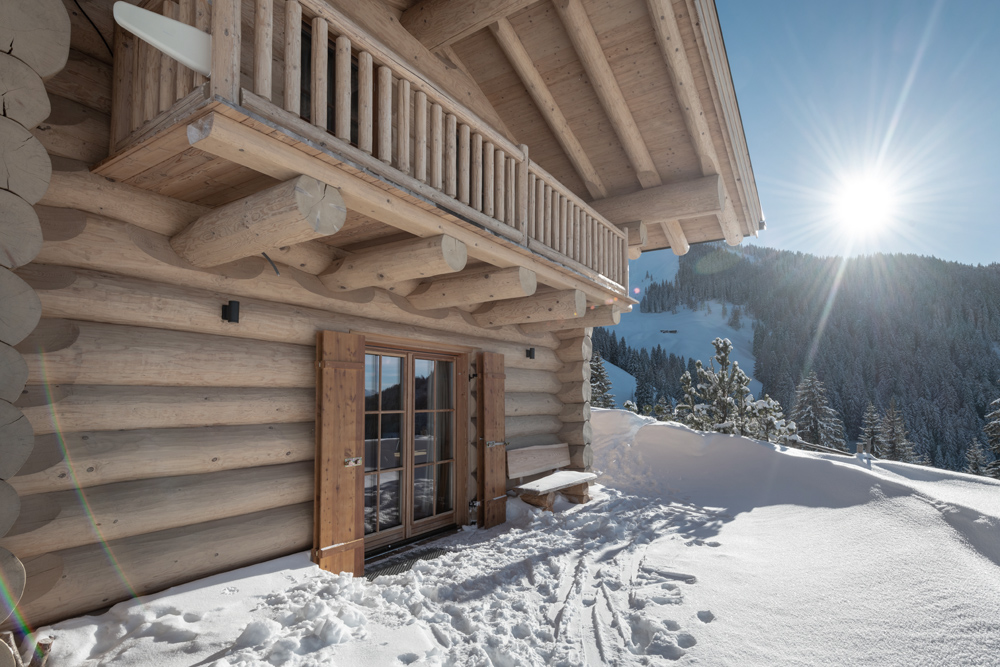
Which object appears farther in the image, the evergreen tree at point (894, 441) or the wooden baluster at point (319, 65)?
the evergreen tree at point (894, 441)

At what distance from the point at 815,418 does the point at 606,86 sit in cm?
3106

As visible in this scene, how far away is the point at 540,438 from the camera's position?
7.34m

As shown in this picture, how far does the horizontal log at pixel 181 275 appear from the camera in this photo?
2.83m

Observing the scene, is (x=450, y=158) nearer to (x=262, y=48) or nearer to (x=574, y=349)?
(x=262, y=48)

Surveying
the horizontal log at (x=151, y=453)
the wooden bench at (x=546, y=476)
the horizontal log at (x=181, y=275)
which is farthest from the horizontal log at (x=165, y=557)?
the wooden bench at (x=546, y=476)

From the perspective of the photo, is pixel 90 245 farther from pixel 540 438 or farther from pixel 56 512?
pixel 540 438

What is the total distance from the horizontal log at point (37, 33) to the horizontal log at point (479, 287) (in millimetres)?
3075

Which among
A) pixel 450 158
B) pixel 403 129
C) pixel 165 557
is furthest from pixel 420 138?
pixel 165 557

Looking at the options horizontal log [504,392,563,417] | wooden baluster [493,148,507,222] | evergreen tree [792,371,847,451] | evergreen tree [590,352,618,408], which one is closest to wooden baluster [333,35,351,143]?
wooden baluster [493,148,507,222]

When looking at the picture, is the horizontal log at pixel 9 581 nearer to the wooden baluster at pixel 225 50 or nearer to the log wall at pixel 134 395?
the log wall at pixel 134 395

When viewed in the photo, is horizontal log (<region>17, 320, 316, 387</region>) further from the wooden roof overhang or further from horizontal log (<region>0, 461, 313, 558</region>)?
the wooden roof overhang

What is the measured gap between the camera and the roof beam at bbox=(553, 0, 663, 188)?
4.93m

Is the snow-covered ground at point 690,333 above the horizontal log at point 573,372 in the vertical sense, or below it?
above

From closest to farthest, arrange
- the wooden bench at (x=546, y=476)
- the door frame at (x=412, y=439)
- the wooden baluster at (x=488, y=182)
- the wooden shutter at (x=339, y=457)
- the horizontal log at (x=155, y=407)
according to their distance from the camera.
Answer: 1. the horizontal log at (x=155, y=407)
2. the wooden shutter at (x=339, y=457)
3. the wooden baluster at (x=488, y=182)
4. the door frame at (x=412, y=439)
5. the wooden bench at (x=546, y=476)
